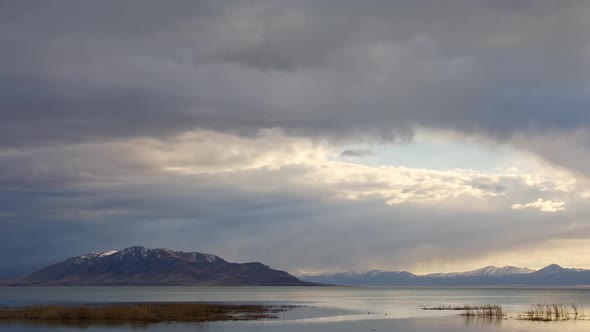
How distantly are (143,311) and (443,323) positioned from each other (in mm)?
38639

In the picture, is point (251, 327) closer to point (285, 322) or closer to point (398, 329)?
point (285, 322)

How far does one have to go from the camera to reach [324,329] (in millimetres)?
76625

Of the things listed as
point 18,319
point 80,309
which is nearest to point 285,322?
point 80,309

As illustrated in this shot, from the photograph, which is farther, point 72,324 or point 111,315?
point 111,315

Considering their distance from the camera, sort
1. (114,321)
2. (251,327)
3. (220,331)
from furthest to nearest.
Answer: (114,321)
(251,327)
(220,331)

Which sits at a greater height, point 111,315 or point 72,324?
point 111,315

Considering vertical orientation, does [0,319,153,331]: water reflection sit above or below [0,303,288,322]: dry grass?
below

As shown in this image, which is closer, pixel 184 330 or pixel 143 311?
Result: pixel 184 330

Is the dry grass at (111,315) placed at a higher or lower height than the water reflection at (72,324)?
higher

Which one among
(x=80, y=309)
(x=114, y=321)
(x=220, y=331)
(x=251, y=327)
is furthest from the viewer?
(x=80, y=309)

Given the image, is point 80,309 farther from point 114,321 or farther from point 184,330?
point 184,330

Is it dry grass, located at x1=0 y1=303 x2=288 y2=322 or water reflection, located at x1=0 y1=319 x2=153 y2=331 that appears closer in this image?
water reflection, located at x1=0 y1=319 x2=153 y2=331

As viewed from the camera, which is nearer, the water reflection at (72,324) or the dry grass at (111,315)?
the water reflection at (72,324)

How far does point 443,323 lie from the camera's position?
86812 mm
